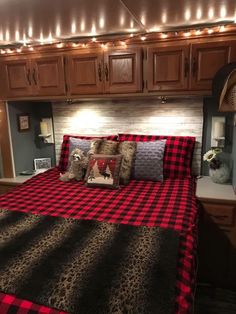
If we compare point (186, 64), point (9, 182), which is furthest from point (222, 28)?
point (9, 182)

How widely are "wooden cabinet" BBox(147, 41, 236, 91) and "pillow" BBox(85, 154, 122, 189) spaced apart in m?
0.74

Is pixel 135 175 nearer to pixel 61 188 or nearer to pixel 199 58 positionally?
pixel 61 188

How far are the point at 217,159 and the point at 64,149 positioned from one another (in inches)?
63.6

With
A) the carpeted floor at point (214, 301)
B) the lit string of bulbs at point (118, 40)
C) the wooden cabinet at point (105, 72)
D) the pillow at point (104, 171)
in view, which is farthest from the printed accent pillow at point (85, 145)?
the carpeted floor at point (214, 301)

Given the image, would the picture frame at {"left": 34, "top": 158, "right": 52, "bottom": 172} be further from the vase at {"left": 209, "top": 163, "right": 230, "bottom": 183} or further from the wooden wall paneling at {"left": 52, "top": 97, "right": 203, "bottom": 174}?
the vase at {"left": 209, "top": 163, "right": 230, "bottom": 183}

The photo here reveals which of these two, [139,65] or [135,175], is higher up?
[139,65]

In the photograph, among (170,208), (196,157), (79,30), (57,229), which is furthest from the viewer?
(196,157)

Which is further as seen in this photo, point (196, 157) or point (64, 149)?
point (64, 149)

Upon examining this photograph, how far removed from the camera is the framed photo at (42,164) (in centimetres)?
312

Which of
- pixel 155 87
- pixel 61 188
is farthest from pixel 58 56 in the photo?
pixel 61 188

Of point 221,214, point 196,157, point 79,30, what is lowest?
point 221,214

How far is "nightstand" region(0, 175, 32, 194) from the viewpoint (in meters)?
2.75

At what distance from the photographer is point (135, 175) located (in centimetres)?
247

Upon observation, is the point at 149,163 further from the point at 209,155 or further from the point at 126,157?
the point at 209,155
